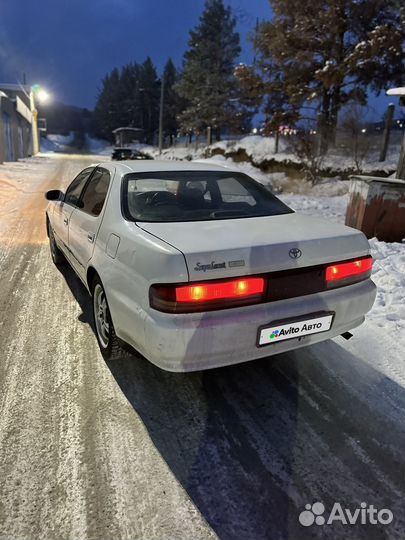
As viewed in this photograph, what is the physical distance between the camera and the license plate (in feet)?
7.61

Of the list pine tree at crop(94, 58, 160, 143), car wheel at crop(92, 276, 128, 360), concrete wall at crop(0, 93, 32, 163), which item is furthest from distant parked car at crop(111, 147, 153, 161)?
car wheel at crop(92, 276, 128, 360)

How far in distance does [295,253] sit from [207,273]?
609mm

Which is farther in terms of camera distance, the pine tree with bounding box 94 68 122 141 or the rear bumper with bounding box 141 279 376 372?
the pine tree with bounding box 94 68 122 141

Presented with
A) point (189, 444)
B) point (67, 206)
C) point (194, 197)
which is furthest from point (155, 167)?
point (189, 444)

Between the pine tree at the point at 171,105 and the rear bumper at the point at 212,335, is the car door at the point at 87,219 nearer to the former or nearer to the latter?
the rear bumper at the point at 212,335

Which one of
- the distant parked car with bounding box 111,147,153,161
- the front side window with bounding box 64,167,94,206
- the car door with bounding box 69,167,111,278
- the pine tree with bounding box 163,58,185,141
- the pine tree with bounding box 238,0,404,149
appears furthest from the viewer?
the pine tree with bounding box 163,58,185,141

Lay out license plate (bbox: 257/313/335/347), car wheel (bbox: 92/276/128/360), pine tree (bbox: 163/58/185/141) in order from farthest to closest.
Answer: pine tree (bbox: 163/58/185/141)
car wheel (bbox: 92/276/128/360)
license plate (bbox: 257/313/335/347)

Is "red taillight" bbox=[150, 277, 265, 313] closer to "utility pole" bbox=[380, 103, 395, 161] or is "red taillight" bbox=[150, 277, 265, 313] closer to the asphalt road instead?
the asphalt road

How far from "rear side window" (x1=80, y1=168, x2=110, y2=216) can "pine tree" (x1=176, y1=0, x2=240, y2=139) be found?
2911cm

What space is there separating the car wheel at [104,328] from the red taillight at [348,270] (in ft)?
4.93

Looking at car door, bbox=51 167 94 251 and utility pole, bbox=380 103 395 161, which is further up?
utility pole, bbox=380 103 395 161

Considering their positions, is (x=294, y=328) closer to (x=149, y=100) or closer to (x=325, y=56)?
(x=325, y=56)

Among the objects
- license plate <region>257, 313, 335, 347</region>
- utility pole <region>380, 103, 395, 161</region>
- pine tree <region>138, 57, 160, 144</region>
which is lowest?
license plate <region>257, 313, 335, 347</region>

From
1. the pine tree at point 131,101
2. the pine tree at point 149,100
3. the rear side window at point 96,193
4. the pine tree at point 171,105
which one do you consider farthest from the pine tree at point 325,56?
the pine tree at point 149,100
